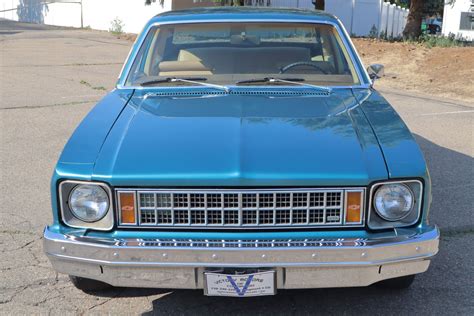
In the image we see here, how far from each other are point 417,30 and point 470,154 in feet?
37.0

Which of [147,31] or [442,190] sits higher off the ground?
[147,31]

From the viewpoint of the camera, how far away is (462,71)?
12969mm

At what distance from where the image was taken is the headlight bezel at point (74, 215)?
3004mm

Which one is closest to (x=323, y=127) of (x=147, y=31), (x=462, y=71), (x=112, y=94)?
(x=112, y=94)

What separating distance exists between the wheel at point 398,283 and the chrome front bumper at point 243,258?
1.99 ft

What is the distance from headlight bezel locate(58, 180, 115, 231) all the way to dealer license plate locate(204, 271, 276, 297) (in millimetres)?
576

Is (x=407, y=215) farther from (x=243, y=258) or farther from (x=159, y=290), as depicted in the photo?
(x=159, y=290)

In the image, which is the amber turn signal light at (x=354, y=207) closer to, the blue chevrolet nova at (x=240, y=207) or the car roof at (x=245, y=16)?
the blue chevrolet nova at (x=240, y=207)

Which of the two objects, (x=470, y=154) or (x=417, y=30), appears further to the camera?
(x=417, y=30)

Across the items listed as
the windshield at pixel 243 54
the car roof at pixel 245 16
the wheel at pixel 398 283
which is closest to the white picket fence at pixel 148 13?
the car roof at pixel 245 16

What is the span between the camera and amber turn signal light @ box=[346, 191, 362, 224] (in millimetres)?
2984

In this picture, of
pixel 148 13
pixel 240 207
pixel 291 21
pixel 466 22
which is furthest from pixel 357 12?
pixel 240 207

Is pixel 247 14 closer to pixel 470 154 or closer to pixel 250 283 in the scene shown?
pixel 250 283

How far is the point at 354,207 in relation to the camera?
9.86 feet
